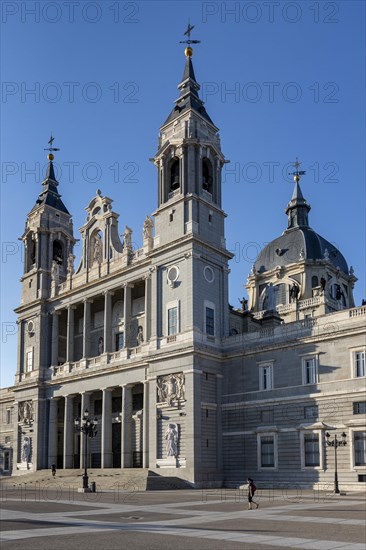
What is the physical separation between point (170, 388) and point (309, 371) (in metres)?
11.9

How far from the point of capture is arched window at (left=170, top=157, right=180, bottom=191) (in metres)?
59.7

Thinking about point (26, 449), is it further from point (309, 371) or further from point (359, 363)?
point (359, 363)

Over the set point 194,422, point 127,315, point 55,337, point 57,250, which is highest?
point 57,250

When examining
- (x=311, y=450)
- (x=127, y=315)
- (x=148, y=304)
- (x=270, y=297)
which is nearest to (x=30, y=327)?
(x=127, y=315)

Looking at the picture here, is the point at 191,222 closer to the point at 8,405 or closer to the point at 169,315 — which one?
the point at 169,315

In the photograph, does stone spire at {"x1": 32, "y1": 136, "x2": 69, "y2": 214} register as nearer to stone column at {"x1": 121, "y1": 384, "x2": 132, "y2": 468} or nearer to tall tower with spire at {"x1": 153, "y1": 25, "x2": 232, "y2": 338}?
tall tower with spire at {"x1": 153, "y1": 25, "x2": 232, "y2": 338}

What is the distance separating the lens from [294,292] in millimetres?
89562

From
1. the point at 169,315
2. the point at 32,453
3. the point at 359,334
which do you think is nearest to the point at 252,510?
the point at 359,334

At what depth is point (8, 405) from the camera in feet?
289

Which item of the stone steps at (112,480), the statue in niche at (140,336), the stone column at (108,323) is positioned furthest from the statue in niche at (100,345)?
the stone steps at (112,480)

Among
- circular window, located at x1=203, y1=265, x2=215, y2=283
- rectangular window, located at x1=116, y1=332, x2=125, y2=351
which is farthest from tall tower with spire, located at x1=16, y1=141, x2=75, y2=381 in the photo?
circular window, located at x1=203, y1=265, x2=215, y2=283

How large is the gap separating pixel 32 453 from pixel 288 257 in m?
44.1

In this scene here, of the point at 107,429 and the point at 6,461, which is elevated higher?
the point at 107,429

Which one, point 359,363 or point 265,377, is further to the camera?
point 265,377
